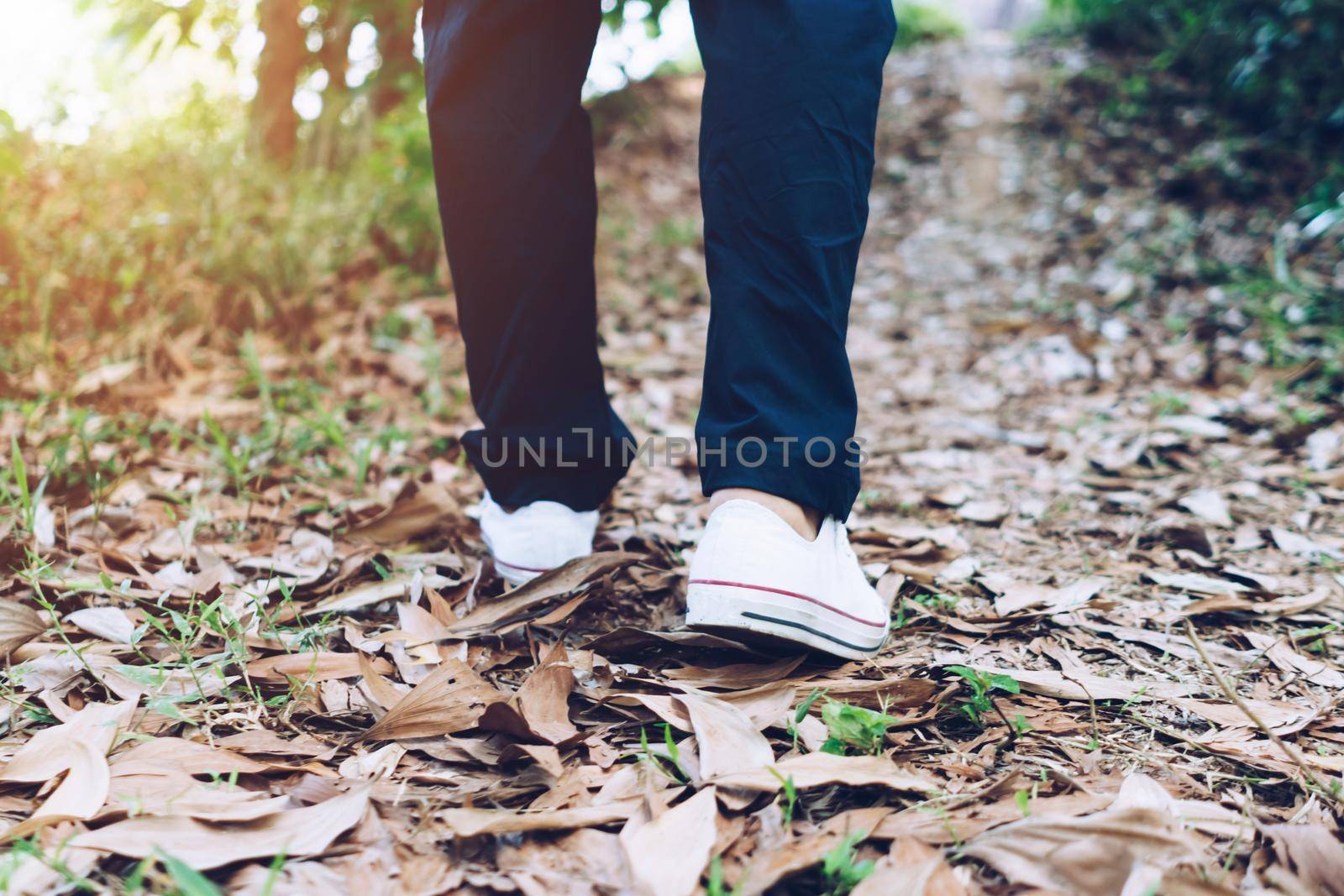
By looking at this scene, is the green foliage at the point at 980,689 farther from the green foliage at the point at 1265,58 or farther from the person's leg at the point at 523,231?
the green foliage at the point at 1265,58

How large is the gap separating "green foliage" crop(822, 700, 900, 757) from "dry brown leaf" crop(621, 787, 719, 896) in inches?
6.0

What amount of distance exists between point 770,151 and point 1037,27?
6670 mm

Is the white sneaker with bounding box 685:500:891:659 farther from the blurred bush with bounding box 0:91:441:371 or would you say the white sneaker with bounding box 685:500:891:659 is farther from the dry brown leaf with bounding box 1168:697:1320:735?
the blurred bush with bounding box 0:91:441:371

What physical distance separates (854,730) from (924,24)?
794 centimetres

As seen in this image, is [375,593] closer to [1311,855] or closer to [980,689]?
[980,689]

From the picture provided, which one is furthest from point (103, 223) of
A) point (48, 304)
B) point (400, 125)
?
point (400, 125)

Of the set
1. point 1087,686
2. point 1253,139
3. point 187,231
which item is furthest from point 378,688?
point 1253,139

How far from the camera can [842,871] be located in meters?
0.71

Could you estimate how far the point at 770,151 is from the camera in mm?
961

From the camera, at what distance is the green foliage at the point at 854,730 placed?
0.88 metres

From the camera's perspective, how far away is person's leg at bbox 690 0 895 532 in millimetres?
949

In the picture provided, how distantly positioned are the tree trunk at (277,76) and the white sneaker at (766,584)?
315cm

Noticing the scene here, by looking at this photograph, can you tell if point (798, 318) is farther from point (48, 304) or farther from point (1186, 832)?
point (48, 304)

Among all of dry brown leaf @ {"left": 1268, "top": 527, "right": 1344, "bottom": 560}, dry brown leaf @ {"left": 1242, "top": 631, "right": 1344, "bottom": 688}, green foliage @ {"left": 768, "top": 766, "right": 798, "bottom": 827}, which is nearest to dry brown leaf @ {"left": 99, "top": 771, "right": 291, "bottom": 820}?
green foliage @ {"left": 768, "top": 766, "right": 798, "bottom": 827}
